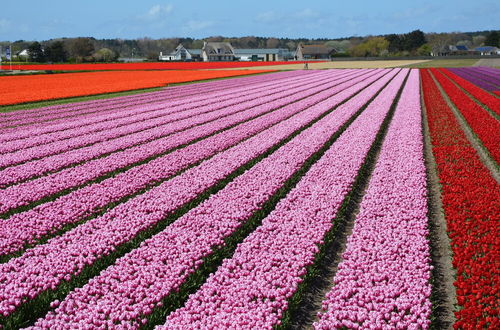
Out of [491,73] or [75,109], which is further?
[491,73]

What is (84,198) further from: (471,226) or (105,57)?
(105,57)

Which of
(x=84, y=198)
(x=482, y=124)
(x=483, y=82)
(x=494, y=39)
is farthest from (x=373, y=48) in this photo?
(x=84, y=198)

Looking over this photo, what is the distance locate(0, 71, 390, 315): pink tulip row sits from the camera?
6.45m

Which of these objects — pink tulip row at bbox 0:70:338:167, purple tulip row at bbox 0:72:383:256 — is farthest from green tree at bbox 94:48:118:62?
purple tulip row at bbox 0:72:383:256

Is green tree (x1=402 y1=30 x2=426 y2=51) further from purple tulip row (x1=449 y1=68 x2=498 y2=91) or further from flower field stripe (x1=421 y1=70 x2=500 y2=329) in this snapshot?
flower field stripe (x1=421 y1=70 x2=500 y2=329)

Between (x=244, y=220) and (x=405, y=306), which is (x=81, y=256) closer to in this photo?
(x=244, y=220)

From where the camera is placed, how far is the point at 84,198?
10180 millimetres

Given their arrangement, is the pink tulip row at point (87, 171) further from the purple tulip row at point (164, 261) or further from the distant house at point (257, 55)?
the distant house at point (257, 55)

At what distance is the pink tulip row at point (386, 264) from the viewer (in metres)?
5.70

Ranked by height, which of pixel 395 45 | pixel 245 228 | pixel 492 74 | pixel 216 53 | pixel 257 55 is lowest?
pixel 245 228

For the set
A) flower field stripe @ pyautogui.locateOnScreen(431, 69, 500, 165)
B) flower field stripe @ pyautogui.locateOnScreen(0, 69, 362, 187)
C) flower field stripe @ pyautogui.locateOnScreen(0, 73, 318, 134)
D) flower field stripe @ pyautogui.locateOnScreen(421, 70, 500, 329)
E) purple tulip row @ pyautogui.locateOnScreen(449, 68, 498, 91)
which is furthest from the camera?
purple tulip row @ pyautogui.locateOnScreen(449, 68, 498, 91)

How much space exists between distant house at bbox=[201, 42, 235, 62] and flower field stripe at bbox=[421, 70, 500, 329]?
17345 centimetres

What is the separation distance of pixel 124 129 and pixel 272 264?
13999 mm

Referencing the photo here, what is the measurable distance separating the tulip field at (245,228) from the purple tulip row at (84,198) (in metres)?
0.05
